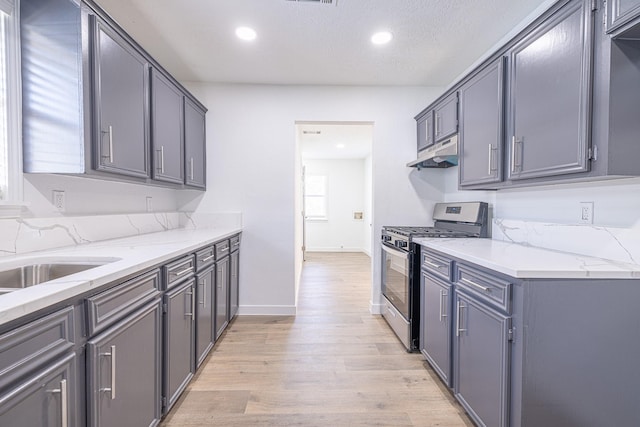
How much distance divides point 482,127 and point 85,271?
7.86 ft

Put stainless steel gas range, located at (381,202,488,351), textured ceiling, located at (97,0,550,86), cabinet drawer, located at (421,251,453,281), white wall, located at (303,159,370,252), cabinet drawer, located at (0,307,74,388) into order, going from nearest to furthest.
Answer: cabinet drawer, located at (0,307,74,388) < cabinet drawer, located at (421,251,453,281) < textured ceiling, located at (97,0,550,86) < stainless steel gas range, located at (381,202,488,351) < white wall, located at (303,159,370,252)

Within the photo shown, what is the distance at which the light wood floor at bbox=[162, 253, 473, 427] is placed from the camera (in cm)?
166

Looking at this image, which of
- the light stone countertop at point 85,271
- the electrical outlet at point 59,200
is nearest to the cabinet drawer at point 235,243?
the light stone countertop at point 85,271

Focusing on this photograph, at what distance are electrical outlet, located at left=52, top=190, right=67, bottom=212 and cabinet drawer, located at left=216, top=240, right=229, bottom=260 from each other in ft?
3.32

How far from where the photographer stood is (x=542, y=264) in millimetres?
1288

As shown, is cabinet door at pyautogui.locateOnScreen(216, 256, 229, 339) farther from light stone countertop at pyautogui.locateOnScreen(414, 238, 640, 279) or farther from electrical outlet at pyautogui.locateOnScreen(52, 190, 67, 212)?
light stone countertop at pyautogui.locateOnScreen(414, 238, 640, 279)

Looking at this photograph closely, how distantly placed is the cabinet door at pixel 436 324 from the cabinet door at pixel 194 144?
7.49ft

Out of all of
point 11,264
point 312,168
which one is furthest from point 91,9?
point 312,168

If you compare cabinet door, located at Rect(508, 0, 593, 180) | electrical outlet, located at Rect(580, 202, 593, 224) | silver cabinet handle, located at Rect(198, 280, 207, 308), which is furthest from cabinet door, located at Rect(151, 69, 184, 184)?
electrical outlet, located at Rect(580, 202, 593, 224)

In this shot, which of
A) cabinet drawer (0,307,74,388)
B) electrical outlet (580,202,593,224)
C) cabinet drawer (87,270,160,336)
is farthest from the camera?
electrical outlet (580,202,593,224)

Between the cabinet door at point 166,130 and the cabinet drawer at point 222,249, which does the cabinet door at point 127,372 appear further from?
the cabinet door at point 166,130

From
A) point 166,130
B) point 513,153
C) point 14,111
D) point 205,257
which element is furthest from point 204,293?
point 513,153

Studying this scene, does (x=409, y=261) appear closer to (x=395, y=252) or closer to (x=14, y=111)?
(x=395, y=252)

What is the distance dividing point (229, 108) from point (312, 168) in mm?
4602
